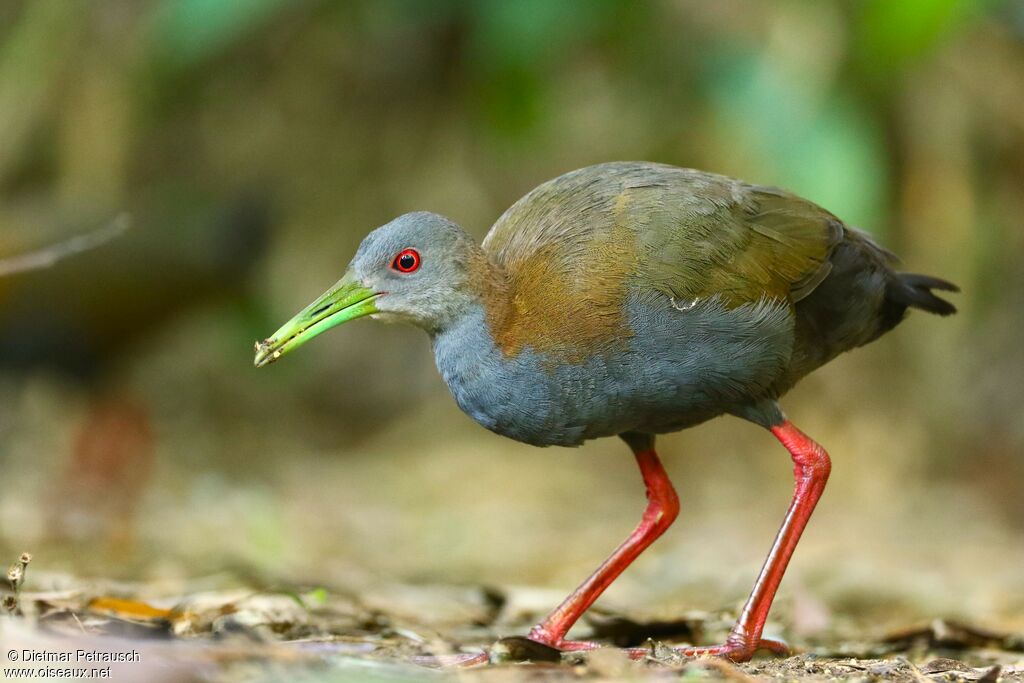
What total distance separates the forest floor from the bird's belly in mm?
725

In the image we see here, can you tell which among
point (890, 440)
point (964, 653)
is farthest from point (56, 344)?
point (964, 653)

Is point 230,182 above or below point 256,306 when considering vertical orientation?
above

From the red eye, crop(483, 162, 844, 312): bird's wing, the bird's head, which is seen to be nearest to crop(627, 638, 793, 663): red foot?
crop(483, 162, 844, 312): bird's wing

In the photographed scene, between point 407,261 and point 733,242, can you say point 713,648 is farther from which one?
point 407,261

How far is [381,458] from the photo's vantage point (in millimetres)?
10375

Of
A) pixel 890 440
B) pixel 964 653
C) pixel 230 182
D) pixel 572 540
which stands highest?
pixel 230 182

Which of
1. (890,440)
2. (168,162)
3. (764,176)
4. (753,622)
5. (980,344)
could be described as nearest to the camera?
(753,622)

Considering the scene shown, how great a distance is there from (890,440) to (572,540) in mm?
2342

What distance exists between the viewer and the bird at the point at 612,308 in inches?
167

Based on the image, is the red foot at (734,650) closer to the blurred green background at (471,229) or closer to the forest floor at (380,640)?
the forest floor at (380,640)

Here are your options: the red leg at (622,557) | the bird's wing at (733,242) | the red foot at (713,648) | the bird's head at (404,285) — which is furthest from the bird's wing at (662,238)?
the red foot at (713,648)

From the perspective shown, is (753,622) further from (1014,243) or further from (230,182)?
(230,182)

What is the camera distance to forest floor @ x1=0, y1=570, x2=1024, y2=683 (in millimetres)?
3068

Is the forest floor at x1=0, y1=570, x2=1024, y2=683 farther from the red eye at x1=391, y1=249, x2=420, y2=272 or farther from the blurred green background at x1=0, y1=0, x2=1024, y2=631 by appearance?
the red eye at x1=391, y1=249, x2=420, y2=272
